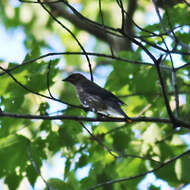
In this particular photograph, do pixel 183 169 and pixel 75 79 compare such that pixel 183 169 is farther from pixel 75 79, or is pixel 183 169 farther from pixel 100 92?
pixel 75 79

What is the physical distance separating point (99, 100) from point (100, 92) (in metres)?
0.13

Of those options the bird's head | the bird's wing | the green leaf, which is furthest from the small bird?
the green leaf

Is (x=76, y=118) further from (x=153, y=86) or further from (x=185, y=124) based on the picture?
(x=153, y=86)

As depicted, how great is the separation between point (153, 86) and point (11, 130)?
2014 mm

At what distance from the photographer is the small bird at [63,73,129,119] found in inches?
235

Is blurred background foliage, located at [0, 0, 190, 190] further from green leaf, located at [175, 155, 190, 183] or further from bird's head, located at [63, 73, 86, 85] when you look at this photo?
bird's head, located at [63, 73, 86, 85]

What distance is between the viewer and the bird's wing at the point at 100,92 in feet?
19.5

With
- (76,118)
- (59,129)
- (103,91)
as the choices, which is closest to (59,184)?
(59,129)

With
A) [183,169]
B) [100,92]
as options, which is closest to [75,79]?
[100,92]

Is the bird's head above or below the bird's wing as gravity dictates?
above


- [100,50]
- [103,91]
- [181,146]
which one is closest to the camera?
[181,146]

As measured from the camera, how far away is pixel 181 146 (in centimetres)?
593

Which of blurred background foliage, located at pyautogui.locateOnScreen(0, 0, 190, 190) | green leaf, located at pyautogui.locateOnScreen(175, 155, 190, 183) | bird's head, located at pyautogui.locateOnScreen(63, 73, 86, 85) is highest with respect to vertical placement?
bird's head, located at pyautogui.locateOnScreen(63, 73, 86, 85)

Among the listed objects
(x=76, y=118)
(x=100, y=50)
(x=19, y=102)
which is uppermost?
(x=100, y=50)
